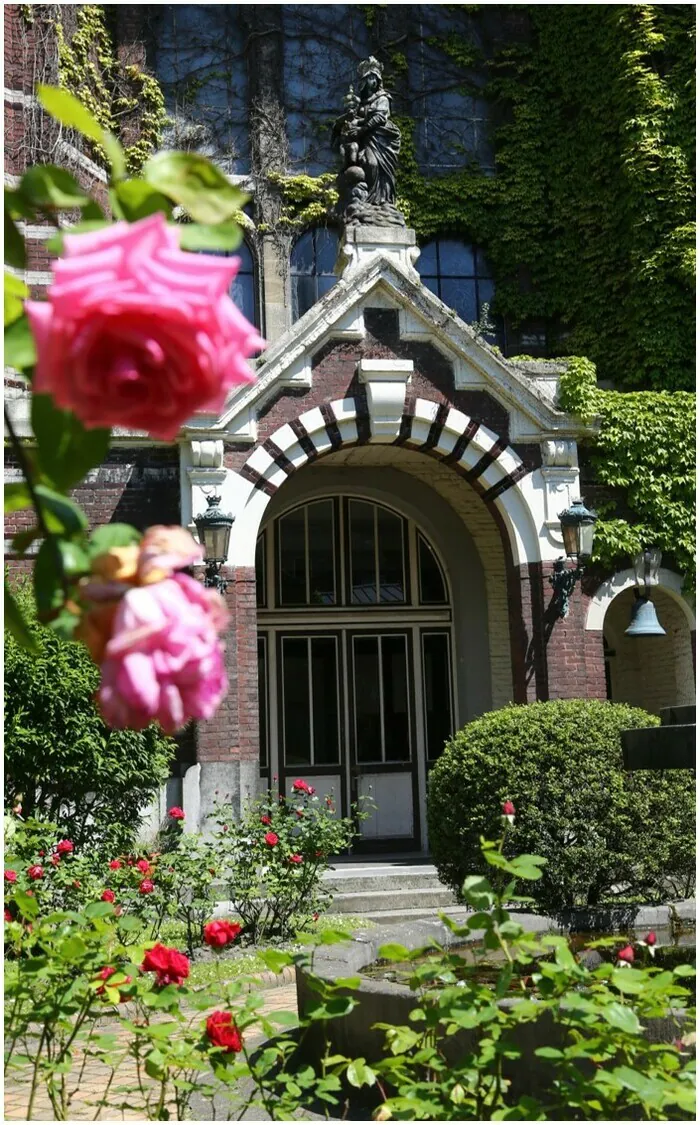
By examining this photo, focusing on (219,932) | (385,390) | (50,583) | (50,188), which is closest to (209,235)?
(50,188)

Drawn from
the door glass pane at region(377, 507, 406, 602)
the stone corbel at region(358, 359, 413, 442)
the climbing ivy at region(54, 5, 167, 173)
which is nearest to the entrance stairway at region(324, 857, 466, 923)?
the door glass pane at region(377, 507, 406, 602)

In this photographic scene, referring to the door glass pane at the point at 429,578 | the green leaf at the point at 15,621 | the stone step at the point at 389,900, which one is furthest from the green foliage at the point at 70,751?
the green leaf at the point at 15,621

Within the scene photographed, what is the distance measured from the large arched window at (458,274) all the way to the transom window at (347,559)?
470cm

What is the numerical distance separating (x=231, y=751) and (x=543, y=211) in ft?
34.5

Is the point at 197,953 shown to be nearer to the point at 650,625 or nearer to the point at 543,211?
the point at 650,625

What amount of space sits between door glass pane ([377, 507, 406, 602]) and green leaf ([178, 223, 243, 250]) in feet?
43.6

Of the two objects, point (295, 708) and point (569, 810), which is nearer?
point (569, 810)

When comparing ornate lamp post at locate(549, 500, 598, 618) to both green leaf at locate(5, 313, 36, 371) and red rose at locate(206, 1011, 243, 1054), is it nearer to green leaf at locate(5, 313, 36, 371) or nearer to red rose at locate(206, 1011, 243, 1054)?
red rose at locate(206, 1011, 243, 1054)

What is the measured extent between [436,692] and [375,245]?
217 inches

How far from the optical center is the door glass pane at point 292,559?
47.7 ft

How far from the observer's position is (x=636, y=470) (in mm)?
13000

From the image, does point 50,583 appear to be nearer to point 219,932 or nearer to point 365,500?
point 219,932

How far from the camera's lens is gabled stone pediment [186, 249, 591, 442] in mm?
12328

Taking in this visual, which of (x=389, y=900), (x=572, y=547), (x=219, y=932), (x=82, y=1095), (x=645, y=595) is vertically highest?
(x=572, y=547)
